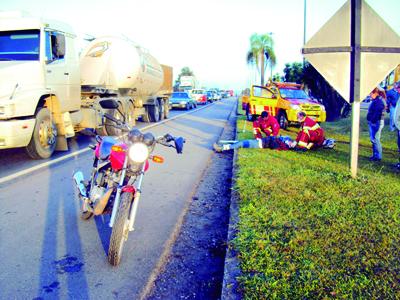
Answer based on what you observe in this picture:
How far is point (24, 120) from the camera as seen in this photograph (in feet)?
25.2

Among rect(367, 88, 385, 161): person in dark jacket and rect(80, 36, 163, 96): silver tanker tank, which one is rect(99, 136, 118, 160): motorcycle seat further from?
rect(80, 36, 163, 96): silver tanker tank

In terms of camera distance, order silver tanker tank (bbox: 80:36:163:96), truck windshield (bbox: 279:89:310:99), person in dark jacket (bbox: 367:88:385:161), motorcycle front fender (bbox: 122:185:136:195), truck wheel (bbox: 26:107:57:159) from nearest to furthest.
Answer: motorcycle front fender (bbox: 122:185:136:195)
truck wheel (bbox: 26:107:57:159)
person in dark jacket (bbox: 367:88:385:161)
silver tanker tank (bbox: 80:36:163:96)
truck windshield (bbox: 279:89:310:99)

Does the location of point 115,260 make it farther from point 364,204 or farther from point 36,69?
point 36,69

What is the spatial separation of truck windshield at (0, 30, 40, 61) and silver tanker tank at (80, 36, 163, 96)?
3464mm

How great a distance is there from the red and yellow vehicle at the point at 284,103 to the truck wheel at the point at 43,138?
9.45m

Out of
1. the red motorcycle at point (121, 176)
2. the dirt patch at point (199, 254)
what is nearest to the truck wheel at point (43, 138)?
the dirt patch at point (199, 254)

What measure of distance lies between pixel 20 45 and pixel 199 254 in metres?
7.04

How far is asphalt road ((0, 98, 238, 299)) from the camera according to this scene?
3.25 meters

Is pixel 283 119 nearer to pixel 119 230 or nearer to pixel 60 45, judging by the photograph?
pixel 60 45

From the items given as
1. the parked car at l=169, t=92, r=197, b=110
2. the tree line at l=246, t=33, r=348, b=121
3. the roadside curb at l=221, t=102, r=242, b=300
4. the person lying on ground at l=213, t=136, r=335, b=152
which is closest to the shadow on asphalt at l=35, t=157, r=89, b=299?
the roadside curb at l=221, t=102, r=242, b=300

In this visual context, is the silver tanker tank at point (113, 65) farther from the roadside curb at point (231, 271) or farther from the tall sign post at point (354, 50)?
the roadside curb at point (231, 271)

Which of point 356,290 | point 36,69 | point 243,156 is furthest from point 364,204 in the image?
point 36,69

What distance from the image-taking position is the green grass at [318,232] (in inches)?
117

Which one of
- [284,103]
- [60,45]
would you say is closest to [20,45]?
[60,45]
